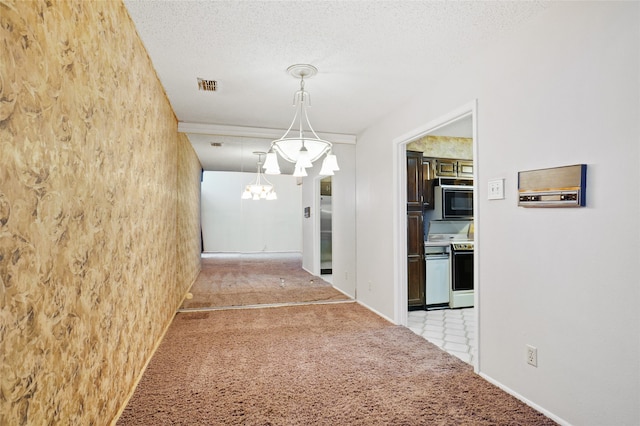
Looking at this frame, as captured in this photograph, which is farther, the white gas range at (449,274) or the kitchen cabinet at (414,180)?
the white gas range at (449,274)

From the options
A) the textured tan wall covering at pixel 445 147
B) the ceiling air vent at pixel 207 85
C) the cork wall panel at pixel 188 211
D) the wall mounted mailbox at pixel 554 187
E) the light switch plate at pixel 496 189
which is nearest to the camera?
the wall mounted mailbox at pixel 554 187

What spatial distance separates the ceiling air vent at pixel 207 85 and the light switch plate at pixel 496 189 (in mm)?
2416

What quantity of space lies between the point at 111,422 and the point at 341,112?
335 centimetres

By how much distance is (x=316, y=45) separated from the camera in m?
2.52

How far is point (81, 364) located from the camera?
1.53 meters

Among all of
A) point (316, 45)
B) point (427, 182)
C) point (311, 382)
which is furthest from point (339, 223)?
point (316, 45)

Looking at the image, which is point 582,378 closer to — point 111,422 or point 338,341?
point 338,341

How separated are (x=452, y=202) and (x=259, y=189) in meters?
2.56

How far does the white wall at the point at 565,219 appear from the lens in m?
1.69

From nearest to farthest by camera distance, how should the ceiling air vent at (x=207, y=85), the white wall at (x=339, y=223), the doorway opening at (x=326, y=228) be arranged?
the ceiling air vent at (x=207, y=85), the white wall at (x=339, y=223), the doorway opening at (x=326, y=228)

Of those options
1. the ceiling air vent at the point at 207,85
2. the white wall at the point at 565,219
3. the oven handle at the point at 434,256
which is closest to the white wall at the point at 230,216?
the ceiling air vent at the point at 207,85

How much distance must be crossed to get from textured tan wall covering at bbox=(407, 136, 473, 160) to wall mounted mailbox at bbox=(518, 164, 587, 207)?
9.02 feet

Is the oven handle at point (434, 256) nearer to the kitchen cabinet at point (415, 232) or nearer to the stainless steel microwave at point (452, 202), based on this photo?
the kitchen cabinet at point (415, 232)

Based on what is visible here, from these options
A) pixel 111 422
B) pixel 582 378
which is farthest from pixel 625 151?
pixel 111 422
